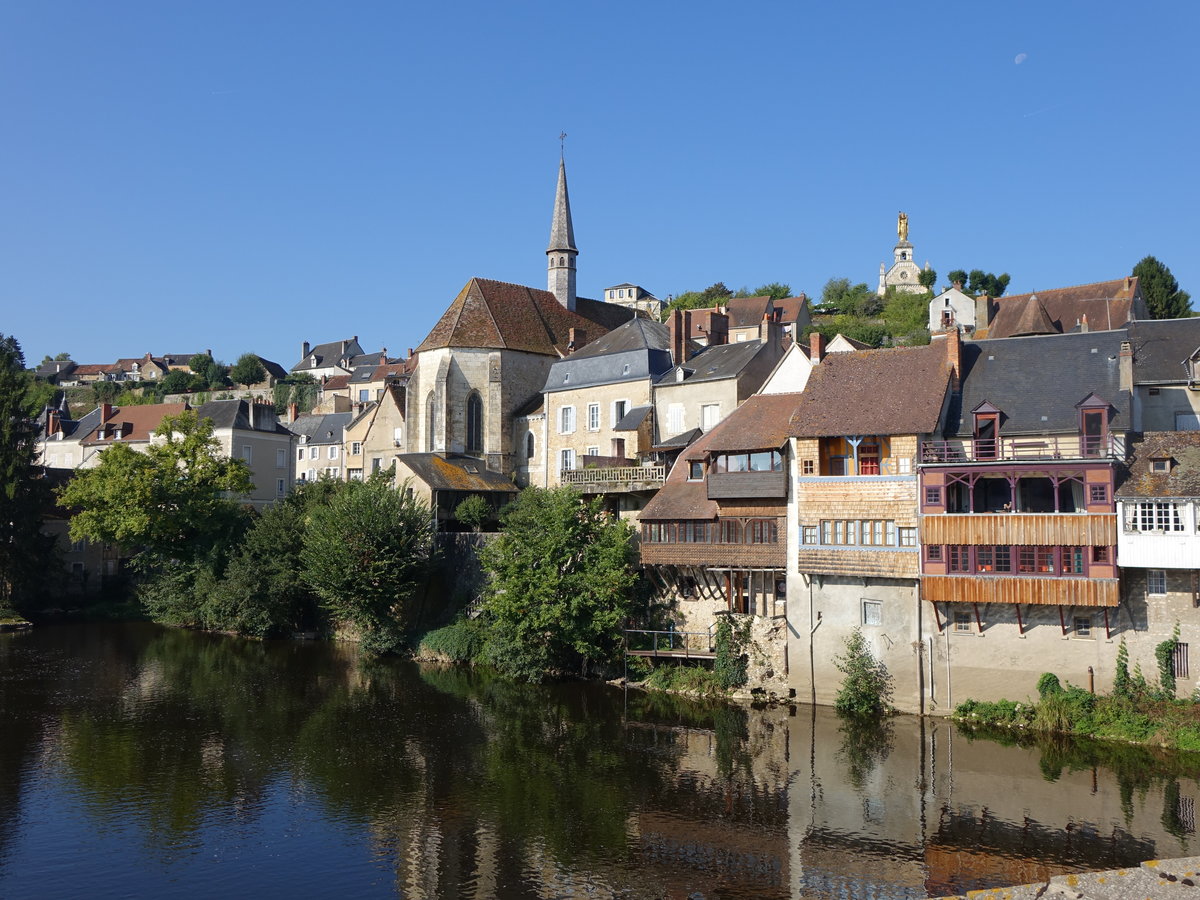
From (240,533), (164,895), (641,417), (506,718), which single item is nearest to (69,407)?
(240,533)

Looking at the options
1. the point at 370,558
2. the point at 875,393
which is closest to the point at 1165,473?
the point at 875,393

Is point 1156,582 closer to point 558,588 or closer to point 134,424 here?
point 558,588

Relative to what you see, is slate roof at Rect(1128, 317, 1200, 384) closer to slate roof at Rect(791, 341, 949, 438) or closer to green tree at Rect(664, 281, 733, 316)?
slate roof at Rect(791, 341, 949, 438)

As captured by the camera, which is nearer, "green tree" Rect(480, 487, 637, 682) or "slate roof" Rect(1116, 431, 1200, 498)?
"slate roof" Rect(1116, 431, 1200, 498)

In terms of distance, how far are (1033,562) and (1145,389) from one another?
11276 mm

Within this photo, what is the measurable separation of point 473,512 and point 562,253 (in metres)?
23.4

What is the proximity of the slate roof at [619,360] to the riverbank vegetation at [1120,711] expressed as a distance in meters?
22.8

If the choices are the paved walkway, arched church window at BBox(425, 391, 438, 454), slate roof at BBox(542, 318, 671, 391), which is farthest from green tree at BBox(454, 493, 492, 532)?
the paved walkway

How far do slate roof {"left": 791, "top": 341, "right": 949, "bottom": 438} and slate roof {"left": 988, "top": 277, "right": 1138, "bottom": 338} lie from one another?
19.2 metres

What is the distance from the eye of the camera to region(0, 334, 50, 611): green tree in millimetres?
48281

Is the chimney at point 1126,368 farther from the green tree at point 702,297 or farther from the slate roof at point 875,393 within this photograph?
the green tree at point 702,297

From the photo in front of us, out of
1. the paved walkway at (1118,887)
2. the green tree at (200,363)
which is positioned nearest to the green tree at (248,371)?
the green tree at (200,363)

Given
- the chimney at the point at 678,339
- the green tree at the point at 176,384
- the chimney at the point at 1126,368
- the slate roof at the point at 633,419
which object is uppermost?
the green tree at the point at 176,384

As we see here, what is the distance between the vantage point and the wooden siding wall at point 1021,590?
25594 millimetres
